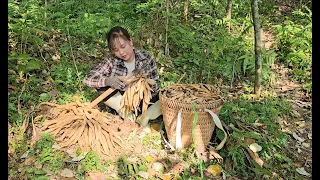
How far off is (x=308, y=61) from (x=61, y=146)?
415 centimetres

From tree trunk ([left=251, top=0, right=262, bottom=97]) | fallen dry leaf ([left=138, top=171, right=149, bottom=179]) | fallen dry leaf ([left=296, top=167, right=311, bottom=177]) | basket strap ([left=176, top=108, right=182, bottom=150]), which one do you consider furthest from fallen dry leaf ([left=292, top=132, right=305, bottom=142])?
fallen dry leaf ([left=138, top=171, right=149, bottom=179])

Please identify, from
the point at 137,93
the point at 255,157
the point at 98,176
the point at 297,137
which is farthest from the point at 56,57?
the point at 297,137

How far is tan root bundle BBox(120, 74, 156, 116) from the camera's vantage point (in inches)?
141

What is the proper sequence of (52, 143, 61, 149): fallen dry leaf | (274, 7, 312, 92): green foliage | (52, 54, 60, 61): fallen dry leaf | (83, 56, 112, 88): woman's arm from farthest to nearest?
1. (274, 7, 312, 92): green foliage
2. (52, 54, 60, 61): fallen dry leaf
3. (83, 56, 112, 88): woman's arm
4. (52, 143, 61, 149): fallen dry leaf

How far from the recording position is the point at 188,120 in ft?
10.9

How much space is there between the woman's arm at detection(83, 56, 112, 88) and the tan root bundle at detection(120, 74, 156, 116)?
287 millimetres

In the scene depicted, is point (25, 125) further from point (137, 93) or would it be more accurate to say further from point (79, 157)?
point (137, 93)

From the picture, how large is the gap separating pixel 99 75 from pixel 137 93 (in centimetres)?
51

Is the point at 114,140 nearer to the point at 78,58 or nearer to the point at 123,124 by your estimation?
the point at 123,124

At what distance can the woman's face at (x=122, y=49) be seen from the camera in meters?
3.64

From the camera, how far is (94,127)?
3.48 m

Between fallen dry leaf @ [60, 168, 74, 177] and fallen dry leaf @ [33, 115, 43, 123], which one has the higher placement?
fallen dry leaf @ [33, 115, 43, 123]

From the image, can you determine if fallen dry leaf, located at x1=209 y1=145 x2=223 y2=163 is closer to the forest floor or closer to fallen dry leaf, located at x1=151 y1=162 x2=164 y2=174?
the forest floor

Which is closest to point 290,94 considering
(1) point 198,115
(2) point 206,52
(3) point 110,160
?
(2) point 206,52
